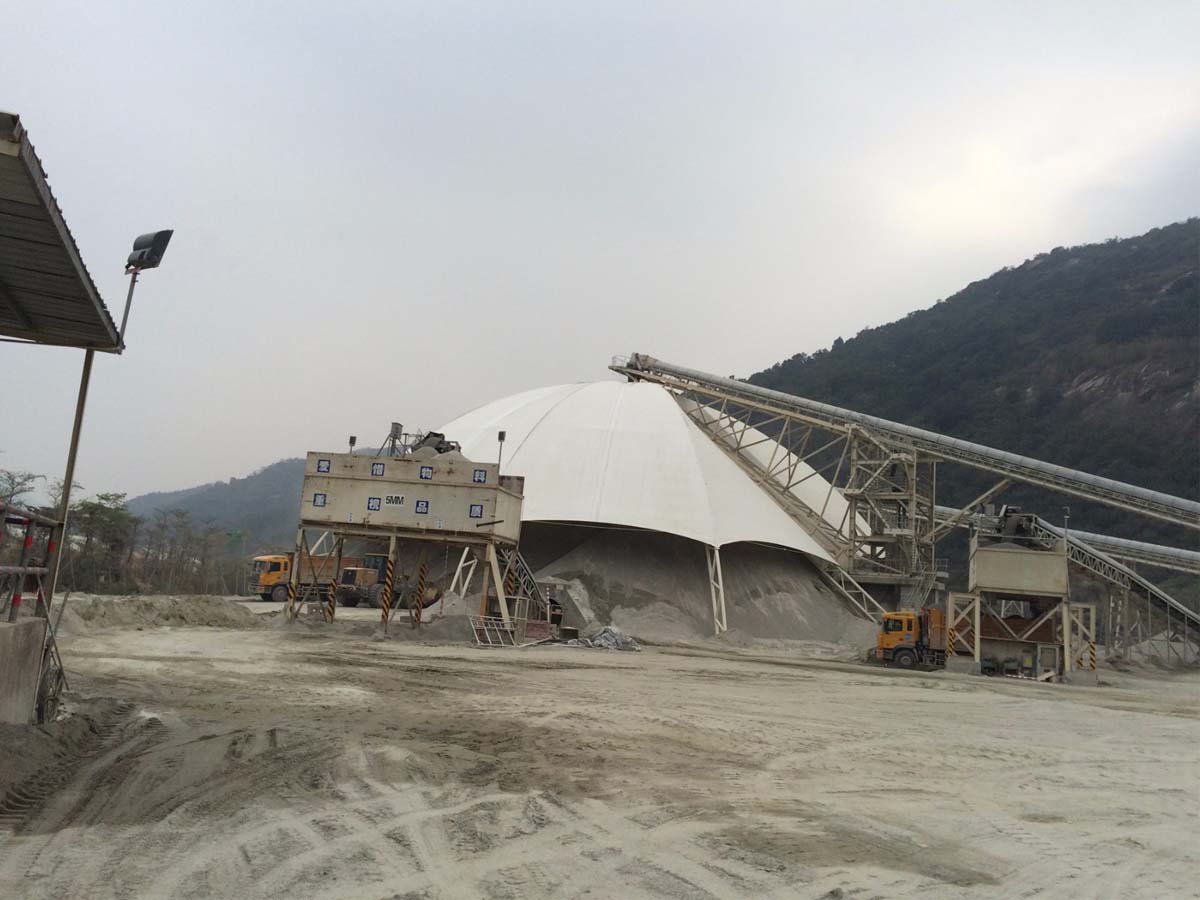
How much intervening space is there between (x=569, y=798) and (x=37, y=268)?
634 centimetres

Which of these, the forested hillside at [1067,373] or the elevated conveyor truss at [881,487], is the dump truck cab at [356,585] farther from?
the forested hillside at [1067,373]

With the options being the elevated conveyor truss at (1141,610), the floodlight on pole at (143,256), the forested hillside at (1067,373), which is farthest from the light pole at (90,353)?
the forested hillside at (1067,373)

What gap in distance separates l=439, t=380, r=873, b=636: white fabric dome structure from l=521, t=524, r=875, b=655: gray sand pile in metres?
0.09

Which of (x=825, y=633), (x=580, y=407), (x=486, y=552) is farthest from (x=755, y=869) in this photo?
(x=580, y=407)

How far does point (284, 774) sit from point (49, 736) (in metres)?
2.23

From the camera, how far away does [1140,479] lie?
7788 centimetres

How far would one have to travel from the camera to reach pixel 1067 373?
9419cm

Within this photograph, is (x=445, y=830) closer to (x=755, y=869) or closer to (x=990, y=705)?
(x=755, y=869)

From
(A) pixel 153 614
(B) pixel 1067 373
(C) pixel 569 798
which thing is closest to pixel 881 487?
(A) pixel 153 614

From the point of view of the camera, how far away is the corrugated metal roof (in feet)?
19.9

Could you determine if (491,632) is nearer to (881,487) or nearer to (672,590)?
(672,590)

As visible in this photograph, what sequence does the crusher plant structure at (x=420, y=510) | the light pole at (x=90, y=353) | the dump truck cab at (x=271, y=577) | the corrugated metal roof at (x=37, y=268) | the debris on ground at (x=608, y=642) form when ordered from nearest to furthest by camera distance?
1. the corrugated metal roof at (x=37, y=268)
2. the light pole at (x=90, y=353)
3. the crusher plant structure at (x=420, y=510)
4. the debris on ground at (x=608, y=642)
5. the dump truck cab at (x=271, y=577)

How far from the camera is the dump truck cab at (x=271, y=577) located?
1662 inches

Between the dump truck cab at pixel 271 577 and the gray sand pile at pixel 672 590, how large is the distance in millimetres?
12922
